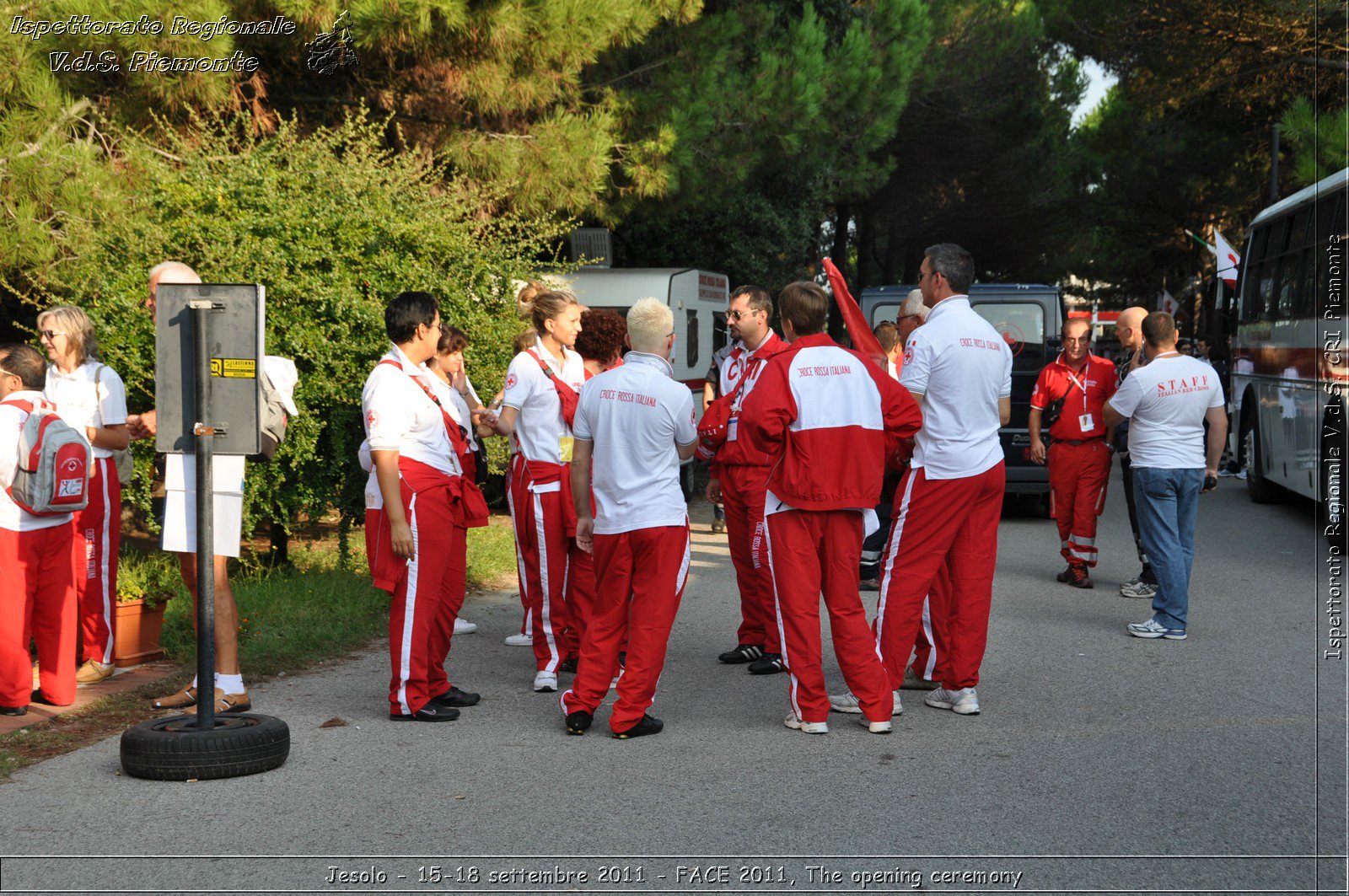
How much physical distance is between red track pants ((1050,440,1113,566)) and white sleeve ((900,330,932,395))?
414 cm

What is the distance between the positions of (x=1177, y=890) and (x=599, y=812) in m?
1.92

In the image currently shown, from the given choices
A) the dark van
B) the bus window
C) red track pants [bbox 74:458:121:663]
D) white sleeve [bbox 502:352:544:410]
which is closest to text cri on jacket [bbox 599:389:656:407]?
white sleeve [bbox 502:352:544:410]

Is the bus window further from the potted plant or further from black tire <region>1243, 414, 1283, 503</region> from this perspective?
the potted plant

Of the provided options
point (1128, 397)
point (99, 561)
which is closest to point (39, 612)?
point (99, 561)

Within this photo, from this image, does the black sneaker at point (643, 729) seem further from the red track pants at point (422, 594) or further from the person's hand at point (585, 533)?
the red track pants at point (422, 594)

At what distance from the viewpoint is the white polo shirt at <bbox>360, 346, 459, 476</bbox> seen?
5.78 m

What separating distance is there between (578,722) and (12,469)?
2804 mm

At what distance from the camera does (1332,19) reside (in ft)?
69.7

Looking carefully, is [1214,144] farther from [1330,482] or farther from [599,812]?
[599,812]

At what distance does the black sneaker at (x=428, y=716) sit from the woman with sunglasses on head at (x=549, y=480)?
726 mm

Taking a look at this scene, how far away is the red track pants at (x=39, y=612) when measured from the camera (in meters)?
6.06

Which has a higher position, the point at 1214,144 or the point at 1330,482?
the point at 1214,144

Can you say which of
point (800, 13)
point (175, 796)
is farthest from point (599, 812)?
point (800, 13)

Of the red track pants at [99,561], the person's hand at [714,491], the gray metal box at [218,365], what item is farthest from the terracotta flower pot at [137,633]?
the person's hand at [714,491]
